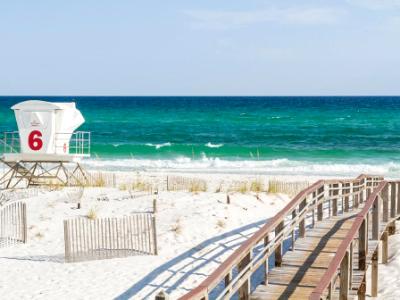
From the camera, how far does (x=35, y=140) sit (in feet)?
94.0

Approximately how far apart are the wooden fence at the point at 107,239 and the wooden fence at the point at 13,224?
180 centimetres

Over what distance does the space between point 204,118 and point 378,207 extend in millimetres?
83203

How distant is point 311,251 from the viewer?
1200 centimetres

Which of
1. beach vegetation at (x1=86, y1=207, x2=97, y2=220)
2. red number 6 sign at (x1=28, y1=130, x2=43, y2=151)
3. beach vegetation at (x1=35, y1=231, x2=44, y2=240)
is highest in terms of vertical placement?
red number 6 sign at (x1=28, y1=130, x2=43, y2=151)

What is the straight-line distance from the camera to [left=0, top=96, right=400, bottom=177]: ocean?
153 ft

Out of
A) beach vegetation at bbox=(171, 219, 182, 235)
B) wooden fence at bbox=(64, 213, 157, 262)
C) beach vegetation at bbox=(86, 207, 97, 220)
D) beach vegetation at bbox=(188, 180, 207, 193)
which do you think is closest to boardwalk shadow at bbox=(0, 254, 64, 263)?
wooden fence at bbox=(64, 213, 157, 262)

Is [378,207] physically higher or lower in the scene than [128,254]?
higher

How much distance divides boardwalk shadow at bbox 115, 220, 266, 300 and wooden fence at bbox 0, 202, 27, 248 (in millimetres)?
4912

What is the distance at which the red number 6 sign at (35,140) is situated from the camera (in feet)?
93.8

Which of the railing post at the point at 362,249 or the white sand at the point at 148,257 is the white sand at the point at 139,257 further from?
the railing post at the point at 362,249

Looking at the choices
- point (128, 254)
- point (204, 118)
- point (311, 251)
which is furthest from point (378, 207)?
point (204, 118)

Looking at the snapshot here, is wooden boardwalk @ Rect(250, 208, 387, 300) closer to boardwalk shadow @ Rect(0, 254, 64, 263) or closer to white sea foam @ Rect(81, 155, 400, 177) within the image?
boardwalk shadow @ Rect(0, 254, 64, 263)

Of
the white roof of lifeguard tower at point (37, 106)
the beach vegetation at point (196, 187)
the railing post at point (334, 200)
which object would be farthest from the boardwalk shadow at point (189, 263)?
the white roof of lifeguard tower at point (37, 106)

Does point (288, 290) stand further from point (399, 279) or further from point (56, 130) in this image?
point (56, 130)
